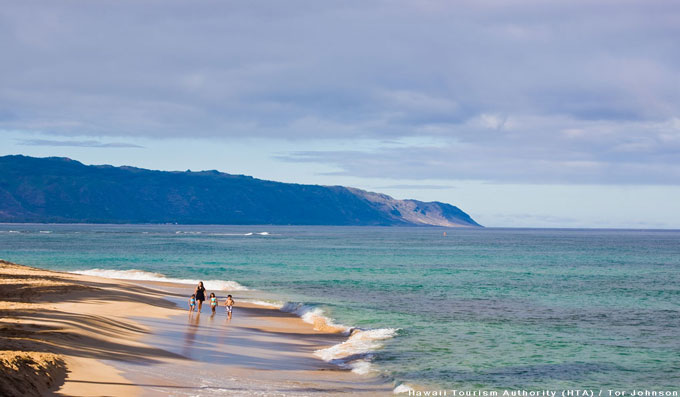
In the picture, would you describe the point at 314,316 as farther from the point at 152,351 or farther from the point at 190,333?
the point at 152,351

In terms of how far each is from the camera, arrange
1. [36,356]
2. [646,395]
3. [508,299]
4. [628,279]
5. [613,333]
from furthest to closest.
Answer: [628,279] < [508,299] < [613,333] < [646,395] < [36,356]

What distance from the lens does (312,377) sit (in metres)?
18.3

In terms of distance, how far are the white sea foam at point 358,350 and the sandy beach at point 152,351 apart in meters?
0.52

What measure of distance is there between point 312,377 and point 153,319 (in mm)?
11759

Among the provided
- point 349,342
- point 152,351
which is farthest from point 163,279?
point 152,351

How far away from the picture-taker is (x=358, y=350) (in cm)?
2297

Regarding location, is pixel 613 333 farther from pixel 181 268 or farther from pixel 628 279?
pixel 181 268

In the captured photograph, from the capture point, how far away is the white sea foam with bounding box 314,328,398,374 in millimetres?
20594

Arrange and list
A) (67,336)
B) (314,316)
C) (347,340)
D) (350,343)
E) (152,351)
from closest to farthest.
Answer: (67,336) < (152,351) < (350,343) < (347,340) < (314,316)

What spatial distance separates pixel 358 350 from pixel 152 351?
23.1 feet

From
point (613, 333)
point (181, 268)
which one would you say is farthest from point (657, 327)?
point (181, 268)

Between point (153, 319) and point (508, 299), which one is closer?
point (153, 319)

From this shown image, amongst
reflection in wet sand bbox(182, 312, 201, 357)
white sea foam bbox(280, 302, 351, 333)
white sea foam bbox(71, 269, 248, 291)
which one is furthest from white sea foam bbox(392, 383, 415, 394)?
white sea foam bbox(71, 269, 248, 291)

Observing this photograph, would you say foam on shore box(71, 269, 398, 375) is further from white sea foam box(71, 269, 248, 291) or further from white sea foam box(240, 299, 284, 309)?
white sea foam box(71, 269, 248, 291)
